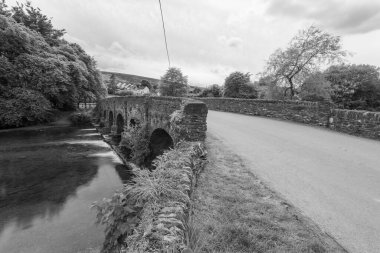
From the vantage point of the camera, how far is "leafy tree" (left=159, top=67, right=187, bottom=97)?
50594 mm

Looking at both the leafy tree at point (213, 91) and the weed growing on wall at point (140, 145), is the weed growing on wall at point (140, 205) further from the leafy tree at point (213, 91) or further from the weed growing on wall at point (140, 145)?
the leafy tree at point (213, 91)

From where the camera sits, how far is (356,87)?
2872 centimetres

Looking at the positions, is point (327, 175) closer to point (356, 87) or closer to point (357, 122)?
point (357, 122)

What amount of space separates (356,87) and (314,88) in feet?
44.6

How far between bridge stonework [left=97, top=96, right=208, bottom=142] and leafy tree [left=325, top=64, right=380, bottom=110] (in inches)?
996

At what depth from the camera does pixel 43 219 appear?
25.7 ft

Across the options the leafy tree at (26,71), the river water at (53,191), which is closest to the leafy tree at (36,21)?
the leafy tree at (26,71)

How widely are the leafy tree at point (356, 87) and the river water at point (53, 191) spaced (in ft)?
93.1

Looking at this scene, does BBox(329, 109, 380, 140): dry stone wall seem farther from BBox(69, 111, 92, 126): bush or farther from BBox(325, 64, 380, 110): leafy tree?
BBox(69, 111, 92, 126): bush

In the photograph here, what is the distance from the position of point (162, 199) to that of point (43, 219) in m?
7.14

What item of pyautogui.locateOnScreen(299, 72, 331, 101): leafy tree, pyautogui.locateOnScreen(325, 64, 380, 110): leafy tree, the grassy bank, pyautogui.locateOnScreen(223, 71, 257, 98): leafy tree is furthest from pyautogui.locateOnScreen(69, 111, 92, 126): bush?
pyautogui.locateOnScreen(325, 64, 380, 110): leafy tree

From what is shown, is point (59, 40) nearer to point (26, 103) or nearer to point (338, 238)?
point (26, 103)

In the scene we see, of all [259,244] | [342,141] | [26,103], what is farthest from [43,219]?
[26,103]

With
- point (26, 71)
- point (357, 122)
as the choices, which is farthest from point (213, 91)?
point (357, 122)
